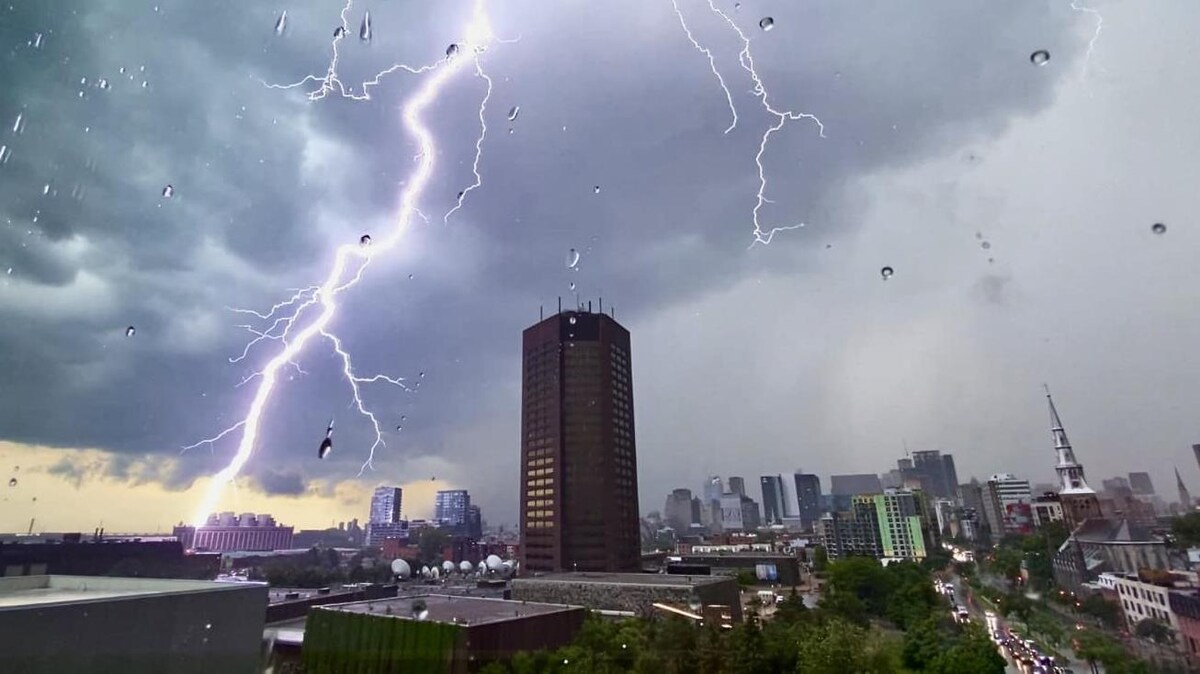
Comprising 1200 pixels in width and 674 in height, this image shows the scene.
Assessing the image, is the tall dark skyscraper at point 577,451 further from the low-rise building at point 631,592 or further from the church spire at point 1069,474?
the church spire at point 1069,474

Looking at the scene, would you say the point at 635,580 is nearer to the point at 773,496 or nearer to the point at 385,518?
the point at 385,518

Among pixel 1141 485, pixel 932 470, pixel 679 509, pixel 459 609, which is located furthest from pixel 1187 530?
pixel 679 509

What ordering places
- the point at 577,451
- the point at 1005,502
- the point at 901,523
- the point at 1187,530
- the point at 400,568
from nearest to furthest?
the point at 1187,530, the point at 400,568, the point at 1005,502, the point at 577,451, the point at 901,523

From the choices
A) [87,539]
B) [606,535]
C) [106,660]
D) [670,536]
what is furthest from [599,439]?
[670,536]

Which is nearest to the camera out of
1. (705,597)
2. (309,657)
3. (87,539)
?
(309,657)

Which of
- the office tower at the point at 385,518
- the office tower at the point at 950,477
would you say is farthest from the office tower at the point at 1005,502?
the office tower at the point at 385,518

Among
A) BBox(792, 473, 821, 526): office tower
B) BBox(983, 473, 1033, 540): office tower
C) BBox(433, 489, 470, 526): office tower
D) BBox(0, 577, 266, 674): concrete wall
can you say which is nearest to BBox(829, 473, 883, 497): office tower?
BBox(792, 473, 821, 526): office tower

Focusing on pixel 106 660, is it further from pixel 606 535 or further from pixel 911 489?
pixel 911 489

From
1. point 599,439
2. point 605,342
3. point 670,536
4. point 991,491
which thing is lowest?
point 670,536
